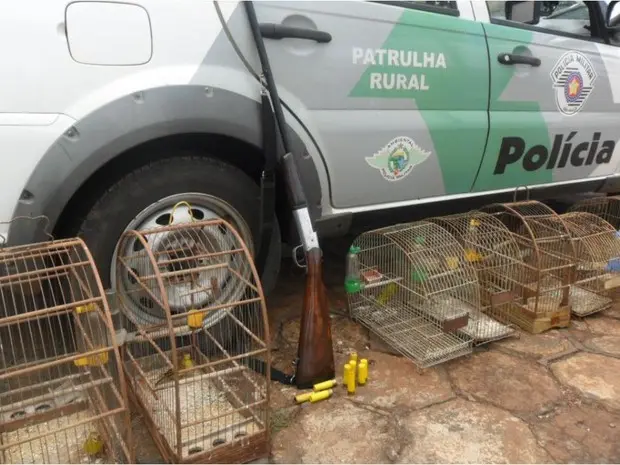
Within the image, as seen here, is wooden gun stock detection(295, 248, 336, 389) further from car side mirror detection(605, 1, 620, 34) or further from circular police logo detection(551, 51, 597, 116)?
car side mirror detection(605, 1, 620, 34)

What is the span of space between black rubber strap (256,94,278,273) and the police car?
5 centimetres

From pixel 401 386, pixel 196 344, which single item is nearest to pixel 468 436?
pixel 401 386

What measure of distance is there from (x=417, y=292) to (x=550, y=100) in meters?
1.63

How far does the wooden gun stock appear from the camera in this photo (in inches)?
95.7

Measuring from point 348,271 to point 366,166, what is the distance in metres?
0.61

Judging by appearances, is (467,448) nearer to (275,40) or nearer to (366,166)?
(366,166)

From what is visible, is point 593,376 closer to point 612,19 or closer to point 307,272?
point 307,272

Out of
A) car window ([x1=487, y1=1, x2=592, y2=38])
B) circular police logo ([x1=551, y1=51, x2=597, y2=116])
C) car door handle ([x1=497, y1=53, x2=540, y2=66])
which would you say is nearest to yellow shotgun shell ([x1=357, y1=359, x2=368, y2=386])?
car door handle ([x1=497, y1=53, x2=540, y2=66])

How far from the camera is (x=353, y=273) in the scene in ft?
10.1

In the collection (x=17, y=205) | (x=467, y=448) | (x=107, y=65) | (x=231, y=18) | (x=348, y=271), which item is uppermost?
(x=231, y=18)

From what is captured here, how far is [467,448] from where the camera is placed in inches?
83.3

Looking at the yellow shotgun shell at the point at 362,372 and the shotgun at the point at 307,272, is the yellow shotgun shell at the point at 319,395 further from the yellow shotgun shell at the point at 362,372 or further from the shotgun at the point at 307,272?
the yellow shotgun shell at the point at 362,372

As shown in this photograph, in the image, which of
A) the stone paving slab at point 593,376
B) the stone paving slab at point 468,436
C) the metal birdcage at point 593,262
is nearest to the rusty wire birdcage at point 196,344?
the stone paving slab at point 468,436

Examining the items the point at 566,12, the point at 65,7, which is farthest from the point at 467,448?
the point at 566,12
